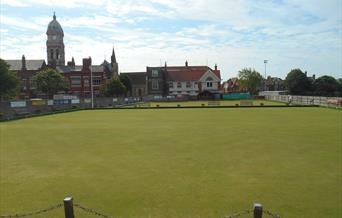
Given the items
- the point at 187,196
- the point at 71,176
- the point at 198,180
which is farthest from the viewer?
the point at 71,176

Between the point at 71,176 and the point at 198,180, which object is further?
the point at 71,176

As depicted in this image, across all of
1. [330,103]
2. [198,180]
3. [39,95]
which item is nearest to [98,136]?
[198,180]

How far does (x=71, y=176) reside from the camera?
32.5 ft

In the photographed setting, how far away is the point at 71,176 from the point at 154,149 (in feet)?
15.4

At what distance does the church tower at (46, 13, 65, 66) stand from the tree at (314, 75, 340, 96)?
72813 mm

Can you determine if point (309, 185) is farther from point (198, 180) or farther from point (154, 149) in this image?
point (154, 149)

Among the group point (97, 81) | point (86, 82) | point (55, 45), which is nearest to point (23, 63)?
point (86, 82)

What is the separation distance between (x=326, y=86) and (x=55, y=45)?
77.6 meters

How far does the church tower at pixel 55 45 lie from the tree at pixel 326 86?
72.8 metres

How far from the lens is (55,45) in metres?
96.3

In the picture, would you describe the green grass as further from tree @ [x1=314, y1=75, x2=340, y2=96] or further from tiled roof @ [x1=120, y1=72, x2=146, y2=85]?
tree @ [x1=314, y1=75, x2=340, y2=96]

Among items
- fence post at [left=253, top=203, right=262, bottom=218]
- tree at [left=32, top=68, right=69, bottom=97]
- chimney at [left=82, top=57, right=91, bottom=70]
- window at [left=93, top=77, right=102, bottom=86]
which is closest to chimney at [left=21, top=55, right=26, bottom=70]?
tree at [left=32, top=68, right=69, bottom=97]

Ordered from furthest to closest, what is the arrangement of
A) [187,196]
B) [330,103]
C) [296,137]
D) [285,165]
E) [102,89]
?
[102,89], [330,103], [296,137], [285,165], [187,196]

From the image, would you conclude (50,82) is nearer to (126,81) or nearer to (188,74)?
(126,81)
